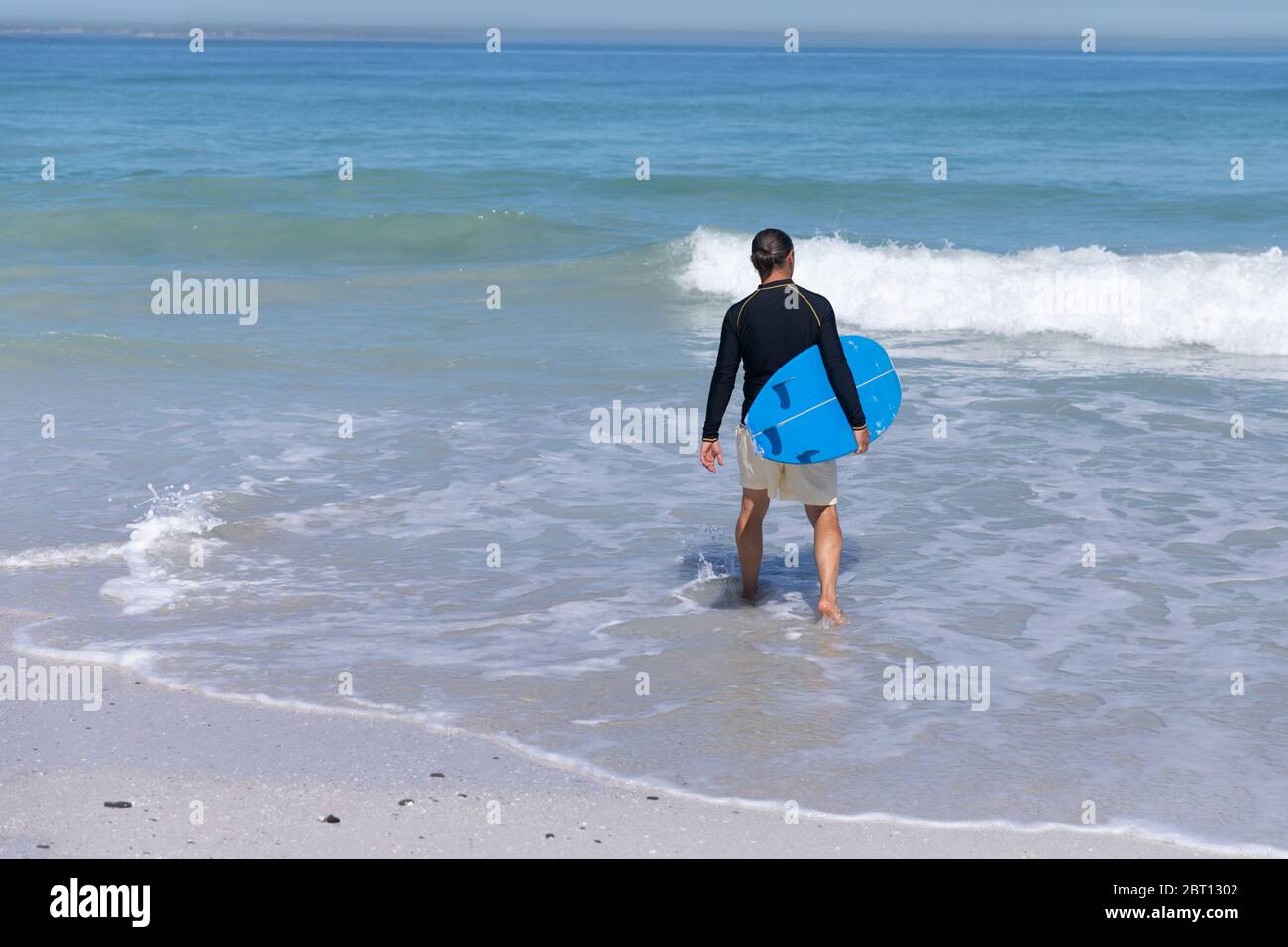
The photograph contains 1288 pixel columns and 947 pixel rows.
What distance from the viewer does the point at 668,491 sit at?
830 centimetres

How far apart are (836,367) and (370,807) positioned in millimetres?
2709

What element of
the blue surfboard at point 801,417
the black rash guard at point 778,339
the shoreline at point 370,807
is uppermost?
the black rash guard at point 778,339

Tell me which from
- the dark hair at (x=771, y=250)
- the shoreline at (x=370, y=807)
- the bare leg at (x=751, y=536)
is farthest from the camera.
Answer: the bare leg at (x=751, y=536)

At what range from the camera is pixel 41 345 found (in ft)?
40.0

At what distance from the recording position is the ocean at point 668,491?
5184 millimetres

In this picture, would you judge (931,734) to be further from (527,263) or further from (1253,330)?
(527,263)

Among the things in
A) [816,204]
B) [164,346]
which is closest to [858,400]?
[164,346]

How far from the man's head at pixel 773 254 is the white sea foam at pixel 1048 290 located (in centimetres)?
834

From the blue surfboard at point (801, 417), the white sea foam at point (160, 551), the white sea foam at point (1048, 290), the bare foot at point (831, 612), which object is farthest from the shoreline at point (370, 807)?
the white sea foam at point (1048, 290)

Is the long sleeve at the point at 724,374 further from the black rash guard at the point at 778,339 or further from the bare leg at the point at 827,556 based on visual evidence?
the bare leg at the point at 827,556

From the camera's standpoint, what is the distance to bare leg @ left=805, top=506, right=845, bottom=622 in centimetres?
617

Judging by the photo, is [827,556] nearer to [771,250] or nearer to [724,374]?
[724,374]

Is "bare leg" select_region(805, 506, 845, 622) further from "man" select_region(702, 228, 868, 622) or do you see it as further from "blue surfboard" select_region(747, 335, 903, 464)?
"blue surfboard" select_region(747, 335, 903, 464)

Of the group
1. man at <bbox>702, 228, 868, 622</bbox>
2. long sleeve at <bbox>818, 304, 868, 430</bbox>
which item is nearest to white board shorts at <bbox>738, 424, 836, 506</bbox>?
man at <bbox>702, 228, 868, 622</bbox>
